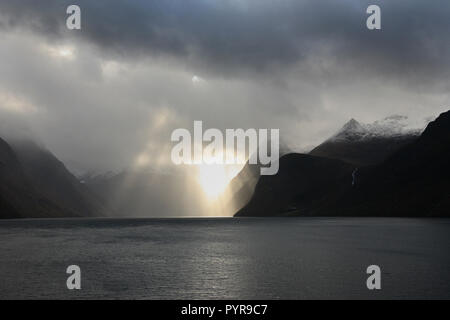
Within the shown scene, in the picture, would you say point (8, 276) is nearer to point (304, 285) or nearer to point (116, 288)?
point (116, 288)

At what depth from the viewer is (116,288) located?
60844mm

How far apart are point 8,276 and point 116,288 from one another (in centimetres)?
2229

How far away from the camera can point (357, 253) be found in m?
99.6
